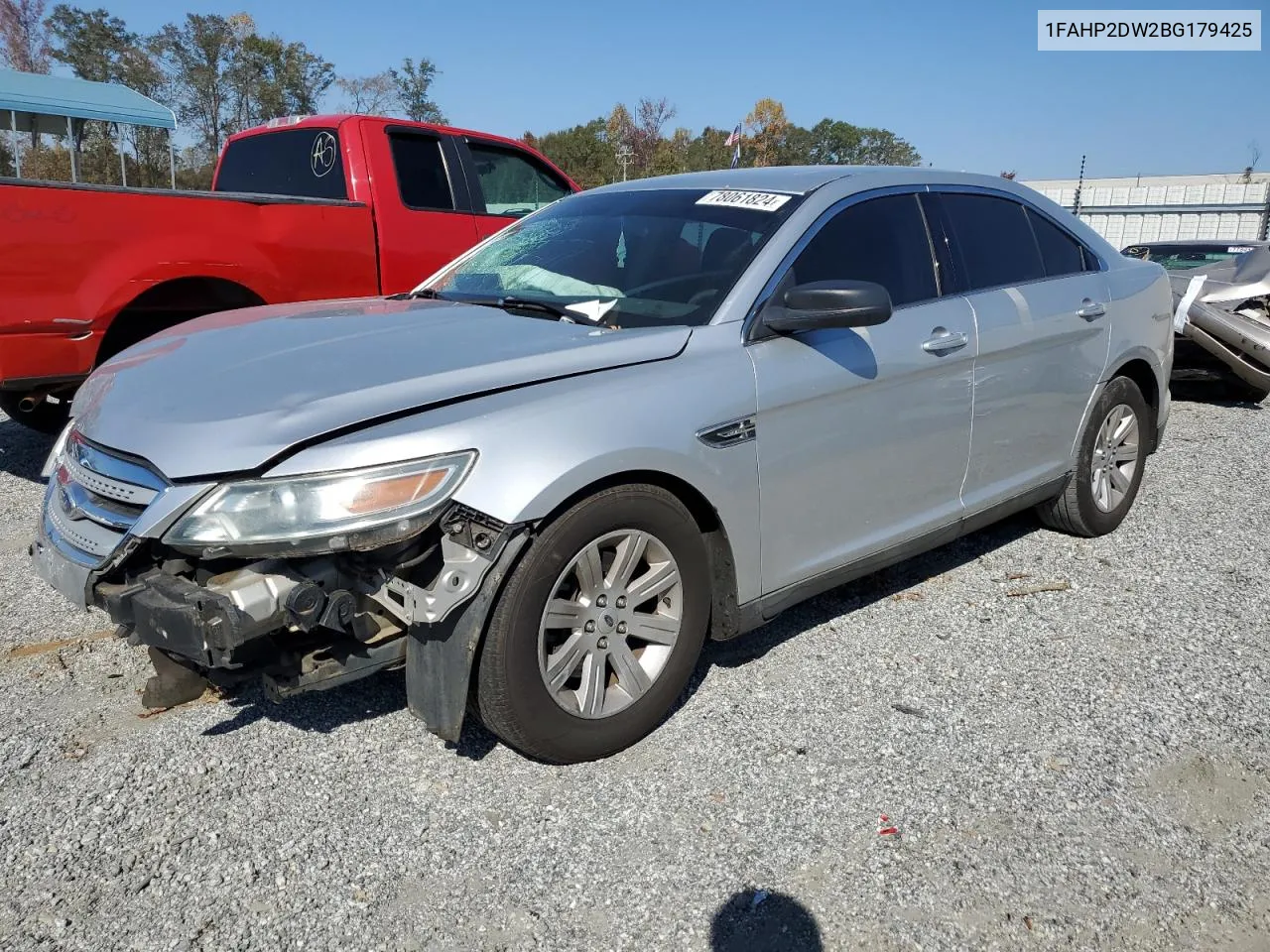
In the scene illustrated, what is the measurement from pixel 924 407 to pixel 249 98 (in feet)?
117

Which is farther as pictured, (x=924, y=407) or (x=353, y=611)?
(x=924, y=407)

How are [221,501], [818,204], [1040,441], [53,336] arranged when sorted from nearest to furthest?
1. [221,501]
2. [818,204]
3. [1040,441]
4. [53,336]

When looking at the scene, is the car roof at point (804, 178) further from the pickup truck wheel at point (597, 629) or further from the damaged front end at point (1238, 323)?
the damaged front end at point (1238, 323)

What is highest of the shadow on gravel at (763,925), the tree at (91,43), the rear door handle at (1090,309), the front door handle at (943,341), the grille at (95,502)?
the tree at (91,43)

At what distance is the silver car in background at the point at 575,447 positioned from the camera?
7.71ft

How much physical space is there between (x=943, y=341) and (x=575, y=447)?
5.81 feet

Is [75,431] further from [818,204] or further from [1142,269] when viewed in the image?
[1142,269]

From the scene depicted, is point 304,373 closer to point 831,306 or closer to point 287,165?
point 831,306

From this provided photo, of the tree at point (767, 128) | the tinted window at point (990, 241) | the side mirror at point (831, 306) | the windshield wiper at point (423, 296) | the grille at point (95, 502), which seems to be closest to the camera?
the grille at point (95, 502)

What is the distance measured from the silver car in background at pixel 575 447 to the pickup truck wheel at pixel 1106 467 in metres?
0.53

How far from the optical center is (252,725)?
9.93 ft

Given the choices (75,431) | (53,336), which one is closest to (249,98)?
(53,336)

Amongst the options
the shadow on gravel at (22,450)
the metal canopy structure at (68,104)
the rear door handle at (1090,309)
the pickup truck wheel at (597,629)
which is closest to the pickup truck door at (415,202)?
the shadow on gravel at (22,450)

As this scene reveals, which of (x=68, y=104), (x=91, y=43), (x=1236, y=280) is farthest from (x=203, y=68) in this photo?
(x=1236, y=280)
